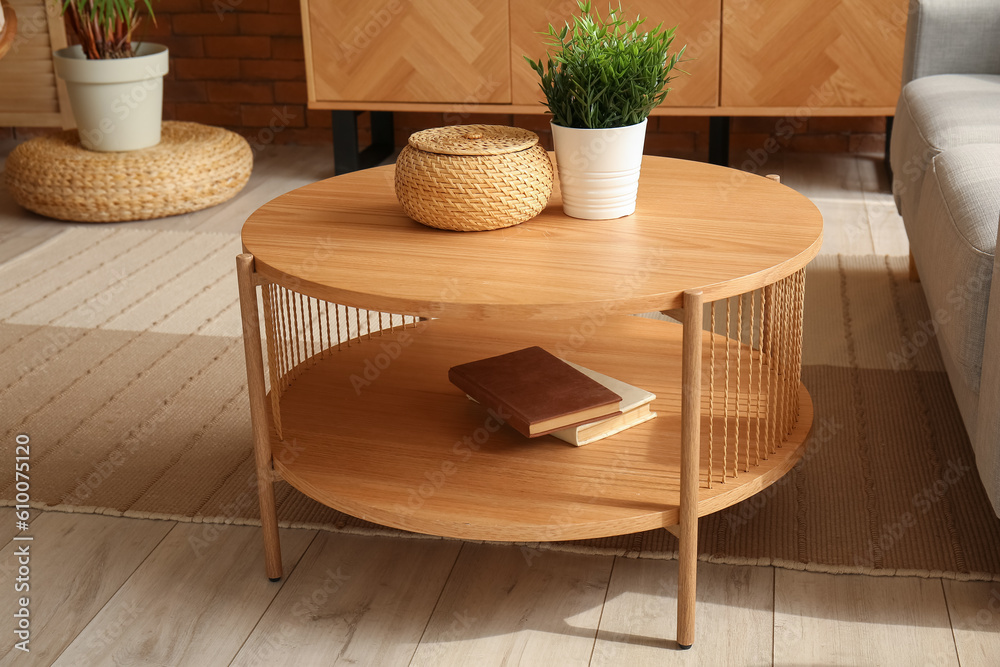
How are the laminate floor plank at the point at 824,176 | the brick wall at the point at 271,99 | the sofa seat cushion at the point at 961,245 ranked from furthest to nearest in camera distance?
the brick wall at the point at 271,99, the laminate floor plank at the point at 824,176, the sofa seat cushion at the point at 961,245

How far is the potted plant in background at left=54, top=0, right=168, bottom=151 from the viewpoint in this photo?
2.73m

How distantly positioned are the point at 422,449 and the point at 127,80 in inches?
75.8

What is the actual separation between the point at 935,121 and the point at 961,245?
1.96ft

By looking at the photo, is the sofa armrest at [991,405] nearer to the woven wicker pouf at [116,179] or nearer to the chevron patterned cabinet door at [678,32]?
the chevron patterned cabinet door at [678,32]

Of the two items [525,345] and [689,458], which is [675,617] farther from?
[525,345]

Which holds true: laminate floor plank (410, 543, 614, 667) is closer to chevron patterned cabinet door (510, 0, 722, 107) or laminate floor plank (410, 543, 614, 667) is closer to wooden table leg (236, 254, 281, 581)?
wooden table leg (236, 254, 281, 581)

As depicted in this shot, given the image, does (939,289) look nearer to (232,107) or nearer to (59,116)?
(232,107)

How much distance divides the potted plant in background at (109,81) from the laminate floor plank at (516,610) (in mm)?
1916

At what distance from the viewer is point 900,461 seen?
1537 millimetres

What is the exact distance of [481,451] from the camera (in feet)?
4.24

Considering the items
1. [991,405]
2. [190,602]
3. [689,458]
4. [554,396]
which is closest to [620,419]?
[554,396]

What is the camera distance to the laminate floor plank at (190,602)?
120cm

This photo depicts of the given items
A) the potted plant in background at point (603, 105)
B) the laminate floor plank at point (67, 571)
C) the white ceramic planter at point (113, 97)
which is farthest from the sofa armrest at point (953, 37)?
the white ceramic planter at point (113, 97)

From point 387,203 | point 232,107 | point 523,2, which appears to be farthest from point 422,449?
point 232,107
